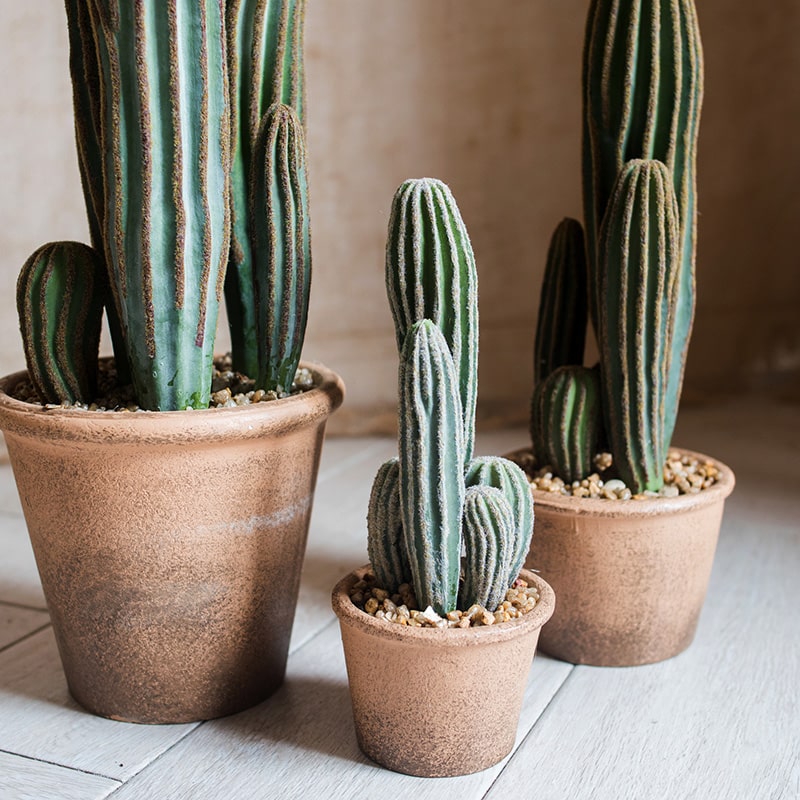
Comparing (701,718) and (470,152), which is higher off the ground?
(470,152)

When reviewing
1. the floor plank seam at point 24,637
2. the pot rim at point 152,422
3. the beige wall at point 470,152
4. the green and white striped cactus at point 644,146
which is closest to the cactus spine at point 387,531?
A: the pot rim at point 152,422

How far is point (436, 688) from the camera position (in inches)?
44.3

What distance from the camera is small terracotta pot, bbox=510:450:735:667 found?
1.38 m

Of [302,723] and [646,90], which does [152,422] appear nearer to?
[302,723]

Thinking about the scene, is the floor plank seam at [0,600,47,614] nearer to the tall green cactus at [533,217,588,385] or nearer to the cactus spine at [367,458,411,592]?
the cactus spine at [367,458,411,592]

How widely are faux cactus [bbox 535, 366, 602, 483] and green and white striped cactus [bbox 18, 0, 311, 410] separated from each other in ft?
1.21

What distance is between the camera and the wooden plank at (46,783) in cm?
113

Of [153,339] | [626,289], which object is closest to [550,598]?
[626,289]

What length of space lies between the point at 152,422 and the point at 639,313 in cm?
65

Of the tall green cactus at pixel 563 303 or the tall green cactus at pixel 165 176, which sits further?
the tall green cactus at pixel 563 303

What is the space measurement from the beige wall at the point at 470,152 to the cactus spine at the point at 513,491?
1.39 meters

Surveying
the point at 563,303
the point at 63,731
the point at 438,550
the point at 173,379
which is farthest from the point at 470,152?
the point at 63,731

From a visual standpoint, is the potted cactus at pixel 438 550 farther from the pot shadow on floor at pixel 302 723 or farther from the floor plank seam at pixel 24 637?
the floor plank seam at pixel 24 637

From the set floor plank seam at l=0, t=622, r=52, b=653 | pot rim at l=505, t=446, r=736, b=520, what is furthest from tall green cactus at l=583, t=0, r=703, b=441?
floor plank seam at l=0, t=622, r=52, b=653
